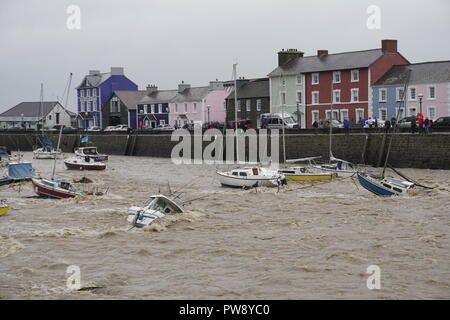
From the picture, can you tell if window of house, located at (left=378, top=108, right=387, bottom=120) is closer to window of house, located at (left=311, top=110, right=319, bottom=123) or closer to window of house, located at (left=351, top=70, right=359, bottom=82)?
window of house, located at (left=351, top=70, right=359, bottom=82)

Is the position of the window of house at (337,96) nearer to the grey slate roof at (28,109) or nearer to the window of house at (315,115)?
the window of house at (315,115)

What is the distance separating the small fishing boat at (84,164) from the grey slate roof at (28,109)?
56860 millimetres

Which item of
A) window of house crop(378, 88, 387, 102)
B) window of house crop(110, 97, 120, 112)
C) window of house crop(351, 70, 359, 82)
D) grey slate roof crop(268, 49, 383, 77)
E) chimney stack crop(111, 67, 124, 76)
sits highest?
chimney stack crop(111, 67, 124, 76)

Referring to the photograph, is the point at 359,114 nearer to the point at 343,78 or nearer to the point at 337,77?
the point at 343,78

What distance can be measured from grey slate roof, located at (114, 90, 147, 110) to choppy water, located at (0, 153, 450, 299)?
56.3 meters

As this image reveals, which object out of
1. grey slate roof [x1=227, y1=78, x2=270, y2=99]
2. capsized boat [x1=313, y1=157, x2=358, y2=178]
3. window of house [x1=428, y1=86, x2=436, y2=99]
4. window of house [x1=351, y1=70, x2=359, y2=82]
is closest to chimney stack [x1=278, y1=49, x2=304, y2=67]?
grey slate roof [x1=227, y1=78, x2=270, y2=99]

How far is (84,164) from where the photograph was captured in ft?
166

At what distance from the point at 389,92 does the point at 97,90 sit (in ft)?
153

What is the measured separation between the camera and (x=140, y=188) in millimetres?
37531

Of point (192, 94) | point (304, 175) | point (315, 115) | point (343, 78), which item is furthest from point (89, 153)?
point (304, 175)

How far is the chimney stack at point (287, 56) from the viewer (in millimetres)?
68875

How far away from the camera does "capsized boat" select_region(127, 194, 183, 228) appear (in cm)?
2480
